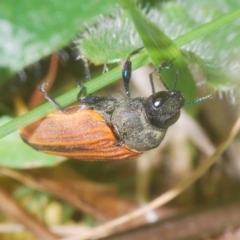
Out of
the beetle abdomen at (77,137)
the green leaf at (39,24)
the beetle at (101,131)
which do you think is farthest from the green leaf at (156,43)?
the green leaf at (39,24)

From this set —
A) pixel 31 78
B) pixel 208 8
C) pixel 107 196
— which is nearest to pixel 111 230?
pixel 107 196

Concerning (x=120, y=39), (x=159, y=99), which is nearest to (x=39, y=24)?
(x=120, y=39)

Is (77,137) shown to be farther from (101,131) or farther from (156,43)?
(156,43)

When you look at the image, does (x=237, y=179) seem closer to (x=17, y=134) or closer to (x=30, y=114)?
(x=17, y=134)

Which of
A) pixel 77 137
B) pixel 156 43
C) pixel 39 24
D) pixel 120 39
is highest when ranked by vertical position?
pixel 39 24

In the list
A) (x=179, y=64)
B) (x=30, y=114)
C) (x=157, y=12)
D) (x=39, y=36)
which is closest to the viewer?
(x=30, y=114)

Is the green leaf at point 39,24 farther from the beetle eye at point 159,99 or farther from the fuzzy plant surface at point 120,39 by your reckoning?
the beetle eye at point 159,99
